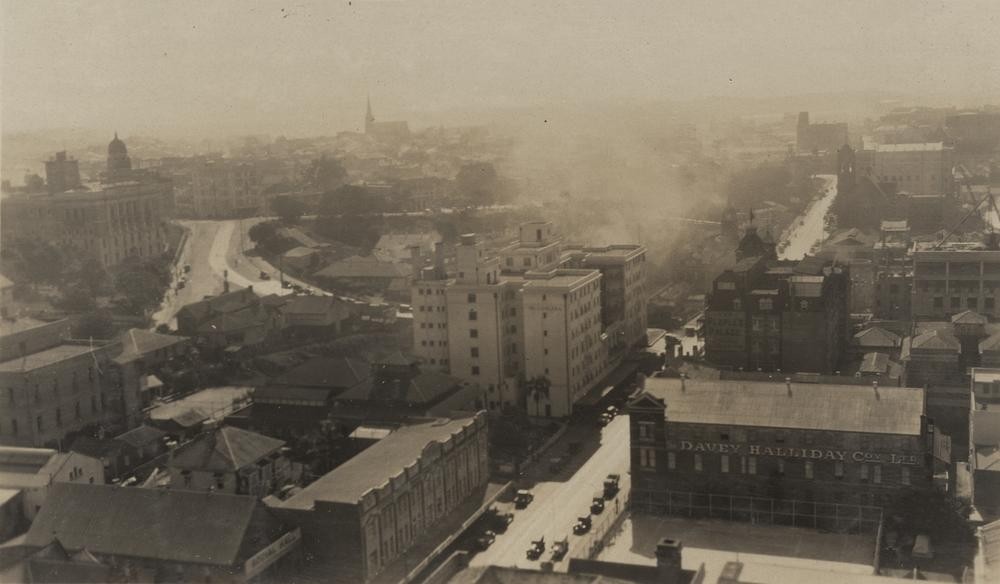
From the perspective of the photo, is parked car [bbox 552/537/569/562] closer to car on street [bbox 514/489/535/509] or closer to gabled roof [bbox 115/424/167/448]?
car on street [bbox 514/489/535/509]

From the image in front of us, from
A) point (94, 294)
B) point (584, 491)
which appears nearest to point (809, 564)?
point (584, 491)

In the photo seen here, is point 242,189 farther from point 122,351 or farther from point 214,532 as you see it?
point 214,532

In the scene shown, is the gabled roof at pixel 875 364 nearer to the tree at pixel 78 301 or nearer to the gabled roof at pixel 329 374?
the gabled roof at pixel 329 374

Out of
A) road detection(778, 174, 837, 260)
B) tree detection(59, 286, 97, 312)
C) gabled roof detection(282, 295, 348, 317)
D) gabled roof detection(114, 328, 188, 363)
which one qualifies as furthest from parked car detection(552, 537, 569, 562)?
road detection(778, 174, 837, 260)

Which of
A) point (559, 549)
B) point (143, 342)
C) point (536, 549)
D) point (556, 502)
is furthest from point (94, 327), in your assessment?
point (559, 549)

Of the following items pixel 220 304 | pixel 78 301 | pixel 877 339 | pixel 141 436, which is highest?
pixel 78 301

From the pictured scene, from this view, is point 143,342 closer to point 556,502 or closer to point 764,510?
point 556,502
